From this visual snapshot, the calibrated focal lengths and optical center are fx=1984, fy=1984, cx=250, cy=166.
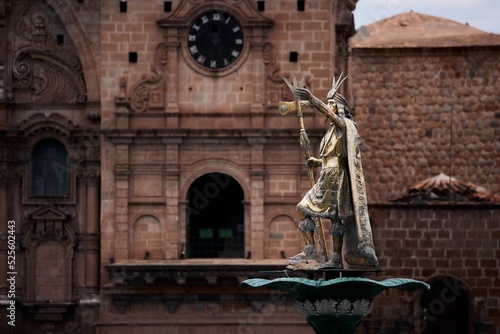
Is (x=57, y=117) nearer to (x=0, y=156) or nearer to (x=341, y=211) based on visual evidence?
(x=0, y=156)

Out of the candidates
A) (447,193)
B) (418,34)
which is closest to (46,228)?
(447,193)

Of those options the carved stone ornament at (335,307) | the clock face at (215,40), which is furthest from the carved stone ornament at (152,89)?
the carved stone ornament at (335,307)

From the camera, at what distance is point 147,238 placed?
5759 cm

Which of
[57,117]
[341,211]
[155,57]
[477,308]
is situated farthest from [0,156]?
[341,211]

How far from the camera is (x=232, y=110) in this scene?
2267 inches

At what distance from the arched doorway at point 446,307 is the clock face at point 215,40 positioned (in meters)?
9.46

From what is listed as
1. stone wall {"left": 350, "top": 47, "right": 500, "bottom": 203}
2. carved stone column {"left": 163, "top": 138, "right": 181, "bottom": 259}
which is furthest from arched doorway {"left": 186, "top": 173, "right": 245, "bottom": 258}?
stone wall {"left": 350, "top": 47, "right": 500, "bottom": 203}

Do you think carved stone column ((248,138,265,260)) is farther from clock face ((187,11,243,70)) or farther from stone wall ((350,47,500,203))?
stone wall ((350,47,500,203))

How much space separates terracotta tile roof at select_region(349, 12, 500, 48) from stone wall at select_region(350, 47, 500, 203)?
0.60 m

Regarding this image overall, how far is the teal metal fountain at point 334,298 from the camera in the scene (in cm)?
3569

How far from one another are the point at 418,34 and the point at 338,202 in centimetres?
3326

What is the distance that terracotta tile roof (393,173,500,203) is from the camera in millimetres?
62594

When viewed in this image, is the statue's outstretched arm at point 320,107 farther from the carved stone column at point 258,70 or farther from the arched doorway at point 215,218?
the arched doorway at point 215,218

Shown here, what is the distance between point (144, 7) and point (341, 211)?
888 inches
